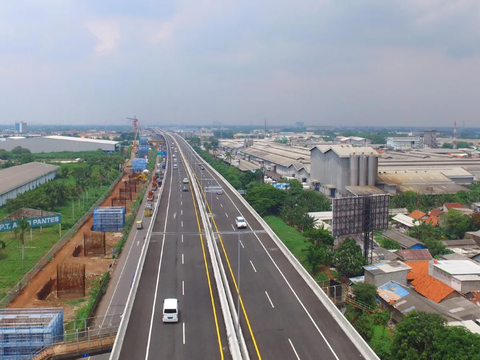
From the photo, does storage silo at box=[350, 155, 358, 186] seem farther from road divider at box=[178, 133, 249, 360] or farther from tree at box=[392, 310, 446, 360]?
tree at box=[392, 310, 446, 360]

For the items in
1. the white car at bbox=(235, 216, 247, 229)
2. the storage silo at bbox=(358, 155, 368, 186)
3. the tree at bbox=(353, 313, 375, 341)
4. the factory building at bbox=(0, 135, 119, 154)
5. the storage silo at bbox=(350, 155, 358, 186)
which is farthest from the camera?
the factory building at bbox=(0, 135, 119, 154)

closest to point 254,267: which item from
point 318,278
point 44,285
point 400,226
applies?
point 318,278

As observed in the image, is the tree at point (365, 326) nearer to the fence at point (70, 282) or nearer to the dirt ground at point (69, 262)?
the dirt ground at point (69, 262)

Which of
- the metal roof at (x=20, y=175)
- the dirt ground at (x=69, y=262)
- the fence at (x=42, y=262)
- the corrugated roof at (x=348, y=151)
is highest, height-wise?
the corrugated roof at (x=348, y=151)

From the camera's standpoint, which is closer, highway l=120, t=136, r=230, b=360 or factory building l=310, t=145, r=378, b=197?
highway l=120, t=136, r=230, b=360

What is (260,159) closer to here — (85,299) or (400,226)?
(400,226)

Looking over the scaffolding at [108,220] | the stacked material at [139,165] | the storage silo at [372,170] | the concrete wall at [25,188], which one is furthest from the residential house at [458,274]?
the stacked material at [139,165]

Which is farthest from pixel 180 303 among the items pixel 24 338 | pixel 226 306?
pixel 24 338

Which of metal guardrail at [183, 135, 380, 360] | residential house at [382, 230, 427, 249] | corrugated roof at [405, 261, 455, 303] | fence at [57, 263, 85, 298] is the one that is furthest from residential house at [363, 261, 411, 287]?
fence at [57, 263, 85, 298]
